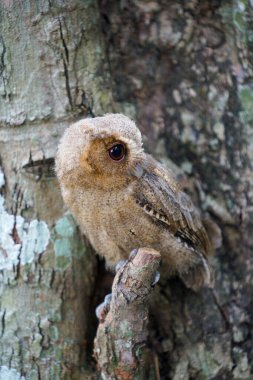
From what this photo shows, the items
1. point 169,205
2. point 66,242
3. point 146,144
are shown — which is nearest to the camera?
point 169,205

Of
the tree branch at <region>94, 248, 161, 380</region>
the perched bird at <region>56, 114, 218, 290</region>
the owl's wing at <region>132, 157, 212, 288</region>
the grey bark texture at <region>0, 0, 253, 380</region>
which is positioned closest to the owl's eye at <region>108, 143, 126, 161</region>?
the perched bird at <region>56, 114, 218, 290</region>

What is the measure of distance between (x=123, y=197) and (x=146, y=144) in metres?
0.72

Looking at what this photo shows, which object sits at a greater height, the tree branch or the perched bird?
the perched bird

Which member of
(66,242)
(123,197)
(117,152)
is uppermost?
(117,152)

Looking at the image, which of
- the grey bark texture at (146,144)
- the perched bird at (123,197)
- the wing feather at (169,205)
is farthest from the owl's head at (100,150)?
the grey bark texture at (146,144)

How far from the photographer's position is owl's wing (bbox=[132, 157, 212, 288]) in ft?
9.65

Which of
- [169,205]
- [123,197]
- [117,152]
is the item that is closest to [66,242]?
[123,197]

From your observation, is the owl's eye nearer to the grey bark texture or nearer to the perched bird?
the perched bird

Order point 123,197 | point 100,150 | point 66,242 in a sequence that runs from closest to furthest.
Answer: point 100,150 < point 123,197 < point 66,242

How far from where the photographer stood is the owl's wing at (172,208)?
116 inches

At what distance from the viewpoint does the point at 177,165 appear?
11.5ft

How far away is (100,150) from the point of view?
105 inches

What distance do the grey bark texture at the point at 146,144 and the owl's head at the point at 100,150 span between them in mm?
397

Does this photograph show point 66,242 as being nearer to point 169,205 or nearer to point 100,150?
point 169,205
